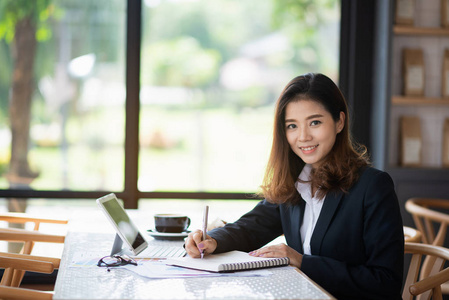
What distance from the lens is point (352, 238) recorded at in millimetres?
1918

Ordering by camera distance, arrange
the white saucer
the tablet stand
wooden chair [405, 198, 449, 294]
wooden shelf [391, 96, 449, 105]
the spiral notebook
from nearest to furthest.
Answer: the spiral notebook → the tablet stand → the white saucer → wooden chair [405, 198, 449, 294] → wooden shelf [391, 96, 449, 105]

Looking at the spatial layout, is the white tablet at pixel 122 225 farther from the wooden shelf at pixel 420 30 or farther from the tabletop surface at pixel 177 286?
the wooden shelf at pixel 420 30

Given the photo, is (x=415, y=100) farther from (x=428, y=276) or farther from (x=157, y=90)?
(x=428, y=276)

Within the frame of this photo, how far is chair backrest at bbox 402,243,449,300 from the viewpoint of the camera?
6.15 ft

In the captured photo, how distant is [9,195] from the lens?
395cm

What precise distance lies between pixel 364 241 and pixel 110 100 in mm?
2579

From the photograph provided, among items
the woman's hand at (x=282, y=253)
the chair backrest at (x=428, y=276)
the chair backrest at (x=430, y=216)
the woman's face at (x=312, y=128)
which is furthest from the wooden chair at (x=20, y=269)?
the chair backrest at (x=430, y=216)

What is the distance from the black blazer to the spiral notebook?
0.09 m

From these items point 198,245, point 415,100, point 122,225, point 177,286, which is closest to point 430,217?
point 415,100

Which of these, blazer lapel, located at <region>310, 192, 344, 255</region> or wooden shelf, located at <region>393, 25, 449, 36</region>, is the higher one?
wooden shelf, located at <region>393, 25, 449, 36</region>

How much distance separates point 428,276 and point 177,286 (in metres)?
1.05

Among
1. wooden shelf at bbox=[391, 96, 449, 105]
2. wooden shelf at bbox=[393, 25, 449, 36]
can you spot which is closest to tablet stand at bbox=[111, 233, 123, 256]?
wooden shelf at bbox=[391, 96, 449, 105]

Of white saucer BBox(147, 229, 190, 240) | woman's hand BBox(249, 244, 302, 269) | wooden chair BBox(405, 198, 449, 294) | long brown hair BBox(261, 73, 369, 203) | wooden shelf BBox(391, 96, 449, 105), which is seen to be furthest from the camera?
wooden shelf BBox(391, 96, 449, 105)

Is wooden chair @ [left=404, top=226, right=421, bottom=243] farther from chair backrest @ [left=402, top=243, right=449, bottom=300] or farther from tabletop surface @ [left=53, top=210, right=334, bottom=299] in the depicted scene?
tabletop surface @ [left=53, top=210, right=334, bottom=299]
